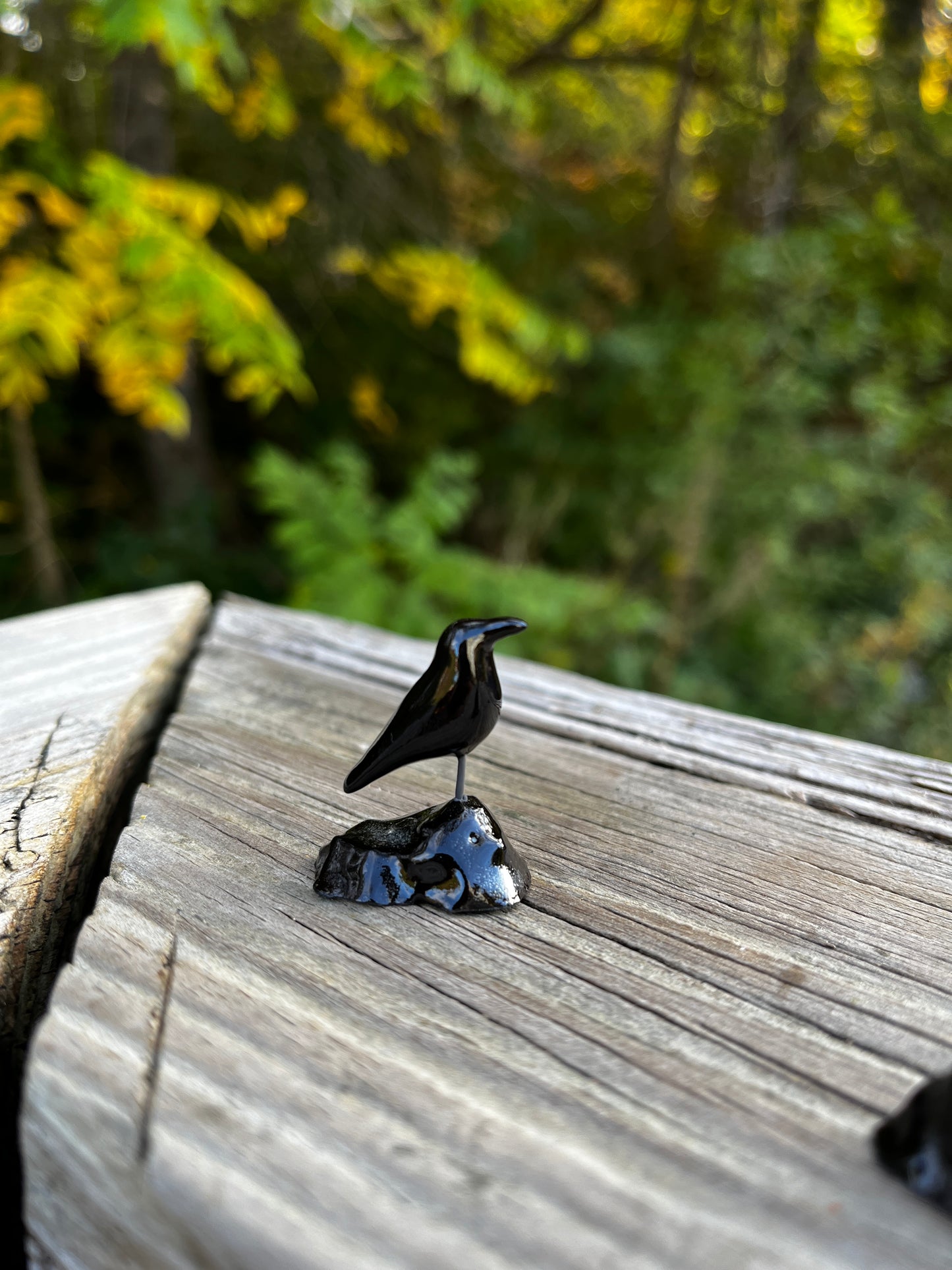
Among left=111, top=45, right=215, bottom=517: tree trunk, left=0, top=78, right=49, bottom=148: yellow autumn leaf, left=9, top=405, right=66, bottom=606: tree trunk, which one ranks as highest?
left=111, top=45, right=215, bottom=517: tree trunk

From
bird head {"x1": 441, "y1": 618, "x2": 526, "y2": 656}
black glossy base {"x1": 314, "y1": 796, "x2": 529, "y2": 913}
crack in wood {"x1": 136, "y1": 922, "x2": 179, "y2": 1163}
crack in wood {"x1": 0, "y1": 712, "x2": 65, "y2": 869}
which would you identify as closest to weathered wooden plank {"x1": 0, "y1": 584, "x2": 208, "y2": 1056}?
crack in wood {"x1": 0, "y1": 712, "x2": 65, "y2": 869}

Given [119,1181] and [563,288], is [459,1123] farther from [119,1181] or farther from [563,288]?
[563,288]

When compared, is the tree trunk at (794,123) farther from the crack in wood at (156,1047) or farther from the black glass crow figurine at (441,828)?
the crack in wood at (156,1047)

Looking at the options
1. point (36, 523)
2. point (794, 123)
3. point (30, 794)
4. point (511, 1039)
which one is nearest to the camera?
point (511, 1039)

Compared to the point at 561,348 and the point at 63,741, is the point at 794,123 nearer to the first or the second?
the point at 561,348

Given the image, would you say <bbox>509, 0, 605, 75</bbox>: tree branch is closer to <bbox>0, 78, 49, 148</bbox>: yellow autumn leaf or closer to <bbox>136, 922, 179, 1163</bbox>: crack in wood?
<bbox>0, 78, 49, 148</bbox>: yellow autumn leaf

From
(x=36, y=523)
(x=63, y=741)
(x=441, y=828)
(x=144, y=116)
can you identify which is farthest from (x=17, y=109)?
(x=441, y=828)

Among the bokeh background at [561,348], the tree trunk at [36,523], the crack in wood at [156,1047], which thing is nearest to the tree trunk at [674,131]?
the bokeh background at [561,348]
